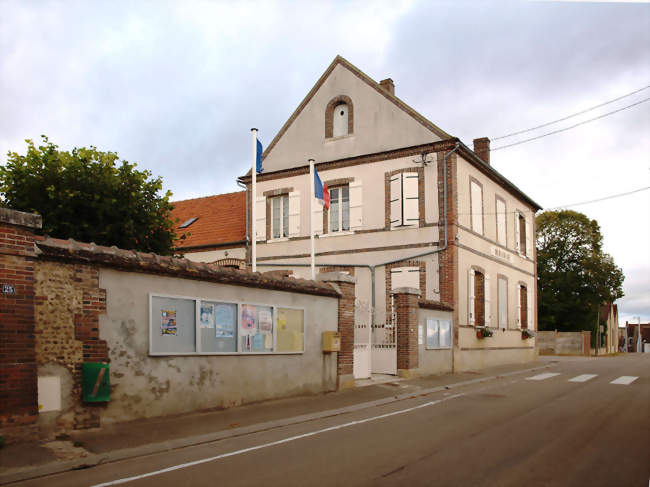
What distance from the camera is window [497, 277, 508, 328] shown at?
25250mm

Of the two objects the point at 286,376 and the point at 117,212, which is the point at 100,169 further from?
the point at 286,376

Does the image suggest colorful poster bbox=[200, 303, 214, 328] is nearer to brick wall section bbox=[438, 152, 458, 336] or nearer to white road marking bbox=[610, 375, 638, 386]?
brick wall section bbox=[438, 152, 458, 336]

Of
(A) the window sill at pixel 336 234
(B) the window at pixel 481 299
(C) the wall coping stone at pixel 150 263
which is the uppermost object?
(A) the window sill at pixel 336 234

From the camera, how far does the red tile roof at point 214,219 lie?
86.6ft

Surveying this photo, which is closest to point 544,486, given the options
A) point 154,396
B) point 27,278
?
point 154,396

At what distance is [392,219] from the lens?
71.4 ft

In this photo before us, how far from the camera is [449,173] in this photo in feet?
68.4

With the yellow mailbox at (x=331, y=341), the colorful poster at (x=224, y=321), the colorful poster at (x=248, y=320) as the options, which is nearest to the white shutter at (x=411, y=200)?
the yellow mailbox at (x=331, y=341)

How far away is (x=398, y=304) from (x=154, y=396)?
906 centimetres

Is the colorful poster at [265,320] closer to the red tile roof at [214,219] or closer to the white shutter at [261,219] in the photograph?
the white shutter at [261,219]

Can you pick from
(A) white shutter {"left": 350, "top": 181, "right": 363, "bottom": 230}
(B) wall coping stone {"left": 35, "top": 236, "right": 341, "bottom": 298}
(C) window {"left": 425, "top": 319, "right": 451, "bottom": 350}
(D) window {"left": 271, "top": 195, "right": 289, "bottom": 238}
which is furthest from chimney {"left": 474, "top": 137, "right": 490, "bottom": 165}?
(B) wall coping stone {"left": 35, "top": 236, "right": 341, "bottom": 298}

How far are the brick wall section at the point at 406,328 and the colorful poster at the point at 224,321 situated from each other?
681 centimetres

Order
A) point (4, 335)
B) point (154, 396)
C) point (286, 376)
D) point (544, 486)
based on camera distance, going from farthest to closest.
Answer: point (286, 376), point (154, 396), point (4, 335), point (544, 486)

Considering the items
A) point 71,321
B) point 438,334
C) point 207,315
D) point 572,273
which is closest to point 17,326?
point 71,321
